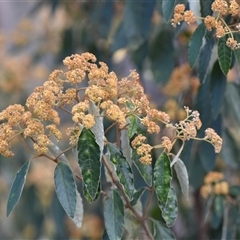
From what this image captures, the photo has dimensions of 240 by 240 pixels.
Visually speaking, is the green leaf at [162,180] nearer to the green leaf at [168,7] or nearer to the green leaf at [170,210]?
the green leaf at [170,210]

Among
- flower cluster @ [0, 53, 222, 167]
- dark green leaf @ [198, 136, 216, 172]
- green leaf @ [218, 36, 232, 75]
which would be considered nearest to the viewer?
flower cluster @ [0, 53, 222, 167]

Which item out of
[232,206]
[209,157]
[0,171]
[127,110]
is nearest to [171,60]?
[209,157]

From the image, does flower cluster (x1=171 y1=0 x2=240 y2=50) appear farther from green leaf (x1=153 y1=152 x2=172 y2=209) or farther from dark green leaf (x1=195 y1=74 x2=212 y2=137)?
dark green leaf (x1=195 y1=74 x2=212 y2=137)

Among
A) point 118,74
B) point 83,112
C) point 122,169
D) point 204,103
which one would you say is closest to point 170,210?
point 122,169

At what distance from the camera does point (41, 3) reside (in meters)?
2.19

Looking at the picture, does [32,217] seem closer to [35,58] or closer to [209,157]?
[35,58]

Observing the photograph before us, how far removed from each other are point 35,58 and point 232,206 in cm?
121

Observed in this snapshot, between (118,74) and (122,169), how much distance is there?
1.41 metres

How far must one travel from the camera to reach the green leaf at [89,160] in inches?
34.1

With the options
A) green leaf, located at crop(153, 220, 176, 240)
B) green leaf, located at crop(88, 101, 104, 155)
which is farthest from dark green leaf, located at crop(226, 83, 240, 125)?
green leaf, located at crop(88, 101, 104, 155)

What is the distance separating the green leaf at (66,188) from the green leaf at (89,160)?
0.15 ft

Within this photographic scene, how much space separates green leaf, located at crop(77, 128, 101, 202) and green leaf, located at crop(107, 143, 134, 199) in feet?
0.15

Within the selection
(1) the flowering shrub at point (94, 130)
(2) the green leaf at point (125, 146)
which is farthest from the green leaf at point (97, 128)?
(2) the green leaf at point (125, 146)

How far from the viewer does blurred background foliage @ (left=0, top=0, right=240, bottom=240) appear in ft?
4.81
